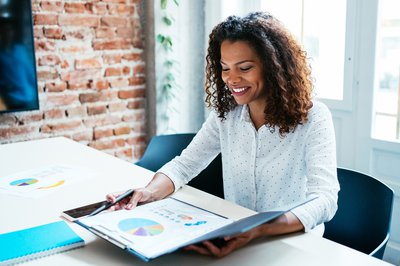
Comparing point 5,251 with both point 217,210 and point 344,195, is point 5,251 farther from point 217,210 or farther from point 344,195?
point 344,195

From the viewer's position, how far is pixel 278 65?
5.04ft

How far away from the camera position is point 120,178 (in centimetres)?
170

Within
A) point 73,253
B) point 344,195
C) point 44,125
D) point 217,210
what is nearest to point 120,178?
point 217,210

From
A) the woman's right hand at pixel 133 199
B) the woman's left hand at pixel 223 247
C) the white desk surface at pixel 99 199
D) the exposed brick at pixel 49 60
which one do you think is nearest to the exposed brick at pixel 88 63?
the exposed brick at pixel 49 60

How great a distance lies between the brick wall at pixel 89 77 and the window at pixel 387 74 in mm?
1565

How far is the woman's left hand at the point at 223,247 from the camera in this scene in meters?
1.08

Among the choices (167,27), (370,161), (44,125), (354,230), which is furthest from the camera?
(167,27)

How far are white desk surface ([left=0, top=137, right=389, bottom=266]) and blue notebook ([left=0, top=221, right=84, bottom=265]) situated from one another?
0.06 ft

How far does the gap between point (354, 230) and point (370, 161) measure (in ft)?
3.83

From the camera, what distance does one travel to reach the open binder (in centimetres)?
99

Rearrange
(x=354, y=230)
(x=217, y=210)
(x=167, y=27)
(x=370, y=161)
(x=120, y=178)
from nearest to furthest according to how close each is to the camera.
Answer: (x=217, y=210) → (x=354, y=230) → (x=120, y=178) → (x=370, y=161) → (x=167, y=27)

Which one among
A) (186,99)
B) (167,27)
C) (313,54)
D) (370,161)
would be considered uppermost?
(167,27)

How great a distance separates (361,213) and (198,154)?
0.62m

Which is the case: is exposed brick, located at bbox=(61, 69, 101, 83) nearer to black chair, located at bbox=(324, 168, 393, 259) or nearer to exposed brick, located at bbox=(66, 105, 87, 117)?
exposed brick, located at bbox=(66, 105, 87, 117)
